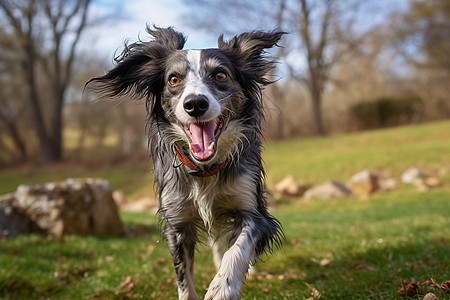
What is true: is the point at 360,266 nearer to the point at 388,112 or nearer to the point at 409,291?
the point at 409,291

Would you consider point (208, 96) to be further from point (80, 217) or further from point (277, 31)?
point (80, 217)

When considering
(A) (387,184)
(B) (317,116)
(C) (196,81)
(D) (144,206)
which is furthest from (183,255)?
(B) (317,116)

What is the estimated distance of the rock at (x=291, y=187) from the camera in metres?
14.0

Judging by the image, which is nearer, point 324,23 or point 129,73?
point 129,73

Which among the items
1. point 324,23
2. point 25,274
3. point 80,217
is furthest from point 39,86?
point 25,274

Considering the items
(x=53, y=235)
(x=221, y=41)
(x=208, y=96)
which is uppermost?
(x=221, y=41)

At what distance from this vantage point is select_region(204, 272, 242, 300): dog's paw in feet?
8.52

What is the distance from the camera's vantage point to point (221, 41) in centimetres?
393

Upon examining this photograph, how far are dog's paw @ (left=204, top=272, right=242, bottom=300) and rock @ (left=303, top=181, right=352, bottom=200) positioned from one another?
10.9 metres

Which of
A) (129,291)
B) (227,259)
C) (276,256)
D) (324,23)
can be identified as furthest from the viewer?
(324,23)

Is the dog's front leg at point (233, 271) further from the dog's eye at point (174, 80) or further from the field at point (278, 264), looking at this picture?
the dog's eye at point (174, 80)

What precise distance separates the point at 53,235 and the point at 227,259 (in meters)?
4.49

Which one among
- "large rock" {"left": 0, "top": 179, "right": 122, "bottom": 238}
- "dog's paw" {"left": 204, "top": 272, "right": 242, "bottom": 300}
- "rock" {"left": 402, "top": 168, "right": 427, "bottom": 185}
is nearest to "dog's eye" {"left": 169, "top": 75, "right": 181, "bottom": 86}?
"dog's paw" {"left": 204, "top": 272, "right": 242, "bottom": 300}

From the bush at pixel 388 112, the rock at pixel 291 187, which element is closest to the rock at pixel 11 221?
the rock at pixel 291 187
